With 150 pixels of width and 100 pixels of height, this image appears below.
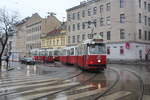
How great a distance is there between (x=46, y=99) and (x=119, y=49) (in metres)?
40.2

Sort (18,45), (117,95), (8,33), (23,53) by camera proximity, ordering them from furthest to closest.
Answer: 1. (18,45)
2. (23,53)
3. (8,33)
4. (117,95)

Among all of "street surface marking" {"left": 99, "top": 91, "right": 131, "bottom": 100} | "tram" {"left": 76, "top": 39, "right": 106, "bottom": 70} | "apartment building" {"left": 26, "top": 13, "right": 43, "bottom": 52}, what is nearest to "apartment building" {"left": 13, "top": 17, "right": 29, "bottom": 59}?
"apartment building" {"left": 26, "top": 13, "right": 43, "bottom": 52}

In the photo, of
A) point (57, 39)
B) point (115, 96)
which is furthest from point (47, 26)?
point (115, 96)

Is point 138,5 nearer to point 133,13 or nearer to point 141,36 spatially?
point 133,13

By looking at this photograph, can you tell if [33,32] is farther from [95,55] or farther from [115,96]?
[115,96]

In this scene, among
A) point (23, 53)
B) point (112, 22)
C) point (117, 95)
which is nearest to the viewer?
point (117, 95)

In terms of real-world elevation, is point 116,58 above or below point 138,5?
below

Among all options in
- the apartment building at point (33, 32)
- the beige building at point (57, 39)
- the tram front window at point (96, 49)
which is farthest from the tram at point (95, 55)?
the apartment building at point (33, 32)

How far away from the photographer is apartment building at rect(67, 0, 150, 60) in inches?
1823

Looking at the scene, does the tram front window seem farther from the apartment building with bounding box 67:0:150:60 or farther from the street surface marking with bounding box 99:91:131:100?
the apartment building with bounding box 67:0:150:60

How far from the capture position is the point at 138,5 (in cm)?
4709

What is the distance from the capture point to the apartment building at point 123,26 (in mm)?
46312

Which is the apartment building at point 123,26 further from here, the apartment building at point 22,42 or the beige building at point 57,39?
the apartment building at point 22,42

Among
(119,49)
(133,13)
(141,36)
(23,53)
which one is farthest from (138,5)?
(23,53)
